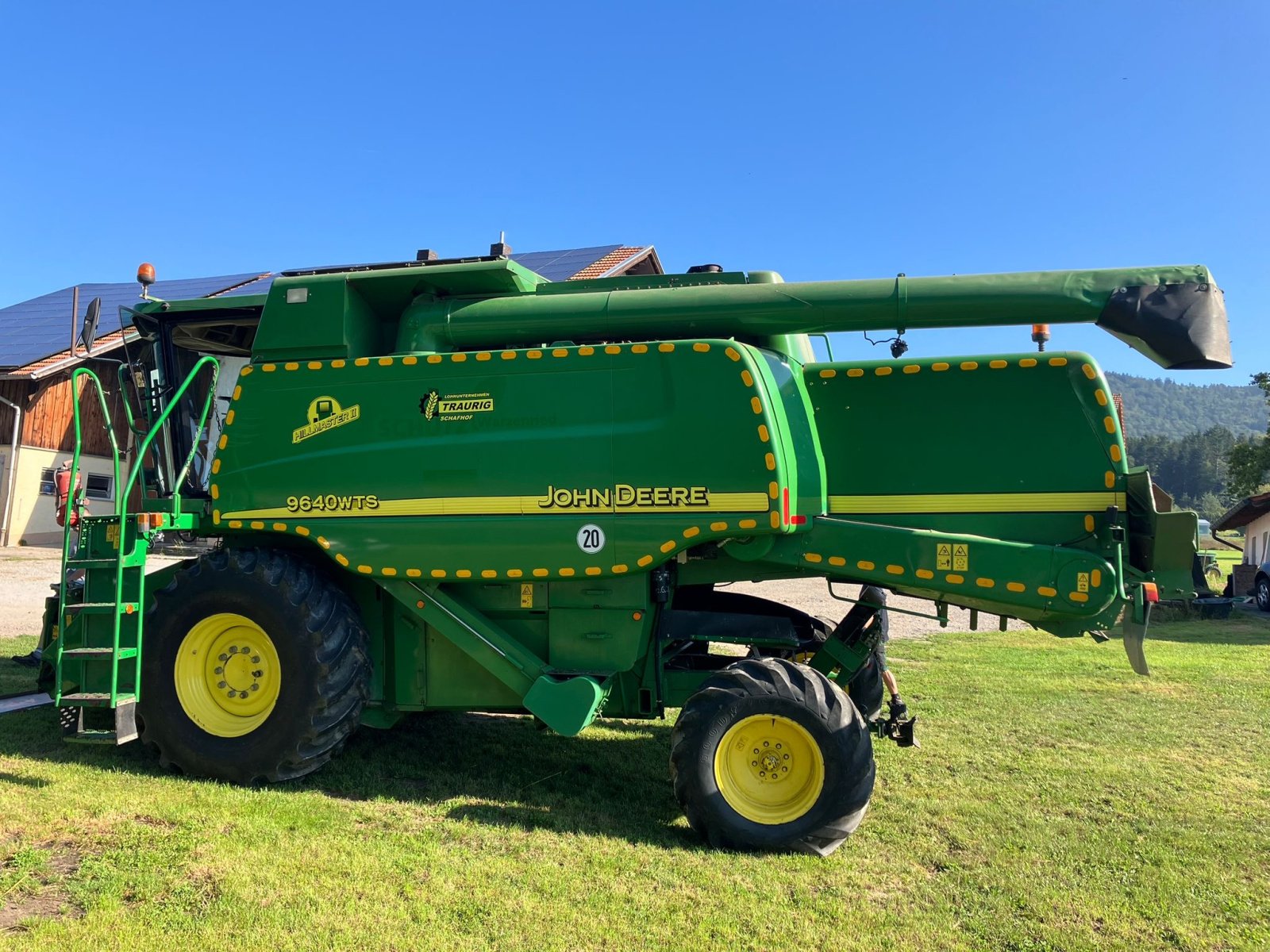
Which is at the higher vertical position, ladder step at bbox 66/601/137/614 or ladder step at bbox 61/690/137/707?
ladder step at bbox 66/601/137/614

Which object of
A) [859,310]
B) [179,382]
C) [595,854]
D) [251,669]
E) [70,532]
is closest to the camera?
[595,854]

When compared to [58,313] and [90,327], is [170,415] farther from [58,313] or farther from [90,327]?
[58,313]

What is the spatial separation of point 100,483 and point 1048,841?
2412 cm

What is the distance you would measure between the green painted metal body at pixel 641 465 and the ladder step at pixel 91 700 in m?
0.35

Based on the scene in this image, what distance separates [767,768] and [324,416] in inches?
128

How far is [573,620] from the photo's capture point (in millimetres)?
5531

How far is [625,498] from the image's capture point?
5.19 meters

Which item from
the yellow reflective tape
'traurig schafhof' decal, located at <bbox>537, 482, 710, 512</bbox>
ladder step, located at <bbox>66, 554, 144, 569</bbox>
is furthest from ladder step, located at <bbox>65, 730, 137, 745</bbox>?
the yellow reflective tape

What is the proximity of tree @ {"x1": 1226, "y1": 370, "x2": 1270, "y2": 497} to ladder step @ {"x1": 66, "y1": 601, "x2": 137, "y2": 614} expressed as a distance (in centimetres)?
2925

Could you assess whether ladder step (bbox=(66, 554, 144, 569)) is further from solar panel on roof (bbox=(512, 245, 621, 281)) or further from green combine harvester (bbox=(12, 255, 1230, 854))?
solar panel on roof (bbox=(512, 245, 621, 281))

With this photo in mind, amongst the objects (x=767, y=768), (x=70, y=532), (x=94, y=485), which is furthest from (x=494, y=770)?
(x=94, y=485)

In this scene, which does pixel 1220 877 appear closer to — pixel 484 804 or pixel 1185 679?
pixel 484 804

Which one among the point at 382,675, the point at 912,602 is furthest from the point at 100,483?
the point at 382,675

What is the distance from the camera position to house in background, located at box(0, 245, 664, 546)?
20859mm
